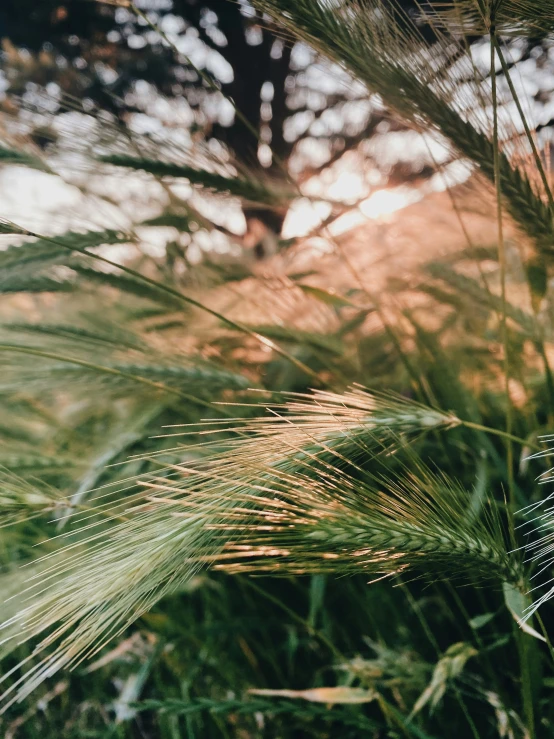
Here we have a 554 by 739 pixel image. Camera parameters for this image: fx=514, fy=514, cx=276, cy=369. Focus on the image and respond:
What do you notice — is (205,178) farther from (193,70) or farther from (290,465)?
(193,70)

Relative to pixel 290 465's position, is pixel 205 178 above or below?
above

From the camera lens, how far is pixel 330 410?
0.48m

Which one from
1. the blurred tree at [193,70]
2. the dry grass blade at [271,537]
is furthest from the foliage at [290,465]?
the blurred tree at [193,70]

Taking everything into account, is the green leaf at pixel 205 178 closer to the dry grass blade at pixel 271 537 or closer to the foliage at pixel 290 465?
the foliage at pixel 290 465

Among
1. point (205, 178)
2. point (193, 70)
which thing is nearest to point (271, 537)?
point (205, 178)

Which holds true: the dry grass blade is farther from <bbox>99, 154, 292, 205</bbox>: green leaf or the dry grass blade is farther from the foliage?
<bbox>99, 154, 292, 205</bbox>: green leaf

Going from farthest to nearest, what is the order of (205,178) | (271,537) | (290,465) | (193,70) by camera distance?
(193,70)
(205,178)
(290,465)
(271,537)

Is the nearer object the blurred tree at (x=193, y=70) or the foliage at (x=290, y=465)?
the foliage at (x=290, y=465)

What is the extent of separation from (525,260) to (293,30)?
1.36 feet

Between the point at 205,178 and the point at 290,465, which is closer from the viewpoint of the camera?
the point at 290,465

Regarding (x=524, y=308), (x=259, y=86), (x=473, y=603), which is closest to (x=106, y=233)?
(x=524, y=308)

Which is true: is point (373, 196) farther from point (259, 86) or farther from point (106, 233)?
point (259, 86)

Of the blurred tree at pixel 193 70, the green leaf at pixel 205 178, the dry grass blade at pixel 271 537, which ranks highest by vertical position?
the blurred tree at pixel 193 70

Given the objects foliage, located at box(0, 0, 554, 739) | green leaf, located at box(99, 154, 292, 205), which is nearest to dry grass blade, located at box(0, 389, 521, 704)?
foliage, located at box(0, 0, 554, 739)
